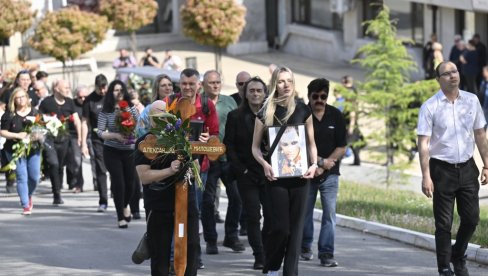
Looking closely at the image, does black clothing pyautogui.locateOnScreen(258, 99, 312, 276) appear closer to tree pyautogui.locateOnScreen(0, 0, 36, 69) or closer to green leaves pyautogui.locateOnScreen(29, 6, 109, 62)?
green leaves pyautogui.locateOnScreen(29, 6, 109, 62)

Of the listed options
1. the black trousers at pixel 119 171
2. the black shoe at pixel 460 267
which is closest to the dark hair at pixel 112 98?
the black trousers at pixel 119 171

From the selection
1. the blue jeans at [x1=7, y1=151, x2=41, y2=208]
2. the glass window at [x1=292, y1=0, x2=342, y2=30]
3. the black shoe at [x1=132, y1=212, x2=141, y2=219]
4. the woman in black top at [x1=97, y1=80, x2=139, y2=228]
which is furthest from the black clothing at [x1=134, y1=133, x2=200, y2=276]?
the glass window at [x1=292, y1=0, x2=342, y2=30]

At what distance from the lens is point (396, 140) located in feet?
73.9

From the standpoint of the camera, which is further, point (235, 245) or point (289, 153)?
point (235, 245)

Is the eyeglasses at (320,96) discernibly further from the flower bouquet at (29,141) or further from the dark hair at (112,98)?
the flower bouquet at (29,141)

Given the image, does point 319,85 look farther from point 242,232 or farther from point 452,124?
point 242,232

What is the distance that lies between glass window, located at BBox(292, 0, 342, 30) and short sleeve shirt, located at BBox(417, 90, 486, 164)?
27032mm

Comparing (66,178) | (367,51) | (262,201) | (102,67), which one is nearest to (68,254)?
(262,201)

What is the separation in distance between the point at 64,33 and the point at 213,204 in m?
17.8

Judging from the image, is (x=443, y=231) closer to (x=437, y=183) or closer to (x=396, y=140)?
(x=437, y=183)

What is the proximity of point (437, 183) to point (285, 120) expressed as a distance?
4.81 ft

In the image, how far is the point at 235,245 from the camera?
1360 cm

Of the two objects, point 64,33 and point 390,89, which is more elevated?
point 64,33

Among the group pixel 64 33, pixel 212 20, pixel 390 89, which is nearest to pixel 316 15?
pixel 212 20
